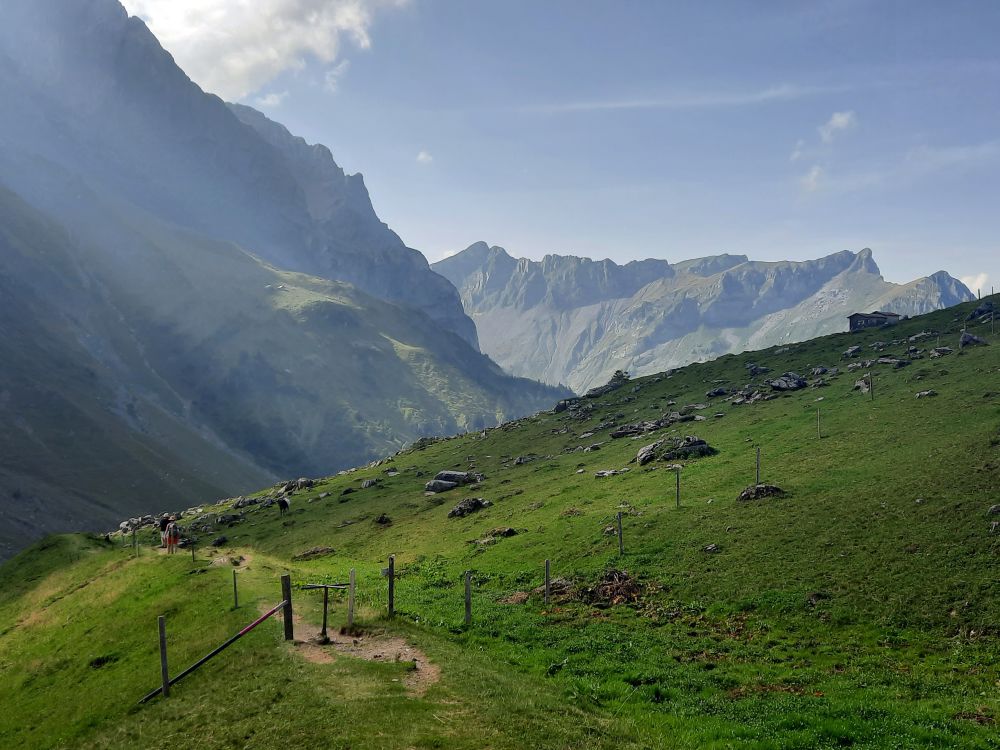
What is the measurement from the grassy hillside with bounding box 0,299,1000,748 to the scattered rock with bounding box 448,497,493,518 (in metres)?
3.18

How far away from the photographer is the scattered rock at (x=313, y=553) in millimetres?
72750

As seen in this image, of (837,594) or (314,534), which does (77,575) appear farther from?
(837,594)

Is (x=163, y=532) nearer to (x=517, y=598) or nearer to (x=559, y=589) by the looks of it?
(x=517, y=598)

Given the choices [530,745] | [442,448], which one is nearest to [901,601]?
[530,745]

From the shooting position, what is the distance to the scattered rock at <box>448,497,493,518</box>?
79.7 metres

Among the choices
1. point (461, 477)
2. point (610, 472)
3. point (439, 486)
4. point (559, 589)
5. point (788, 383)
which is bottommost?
point (439, 486)

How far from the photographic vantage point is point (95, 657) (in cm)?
3766

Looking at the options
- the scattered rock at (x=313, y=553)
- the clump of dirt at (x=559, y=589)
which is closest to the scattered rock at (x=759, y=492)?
the clump of dirt at (x=559, y=589)

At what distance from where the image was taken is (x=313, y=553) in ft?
243

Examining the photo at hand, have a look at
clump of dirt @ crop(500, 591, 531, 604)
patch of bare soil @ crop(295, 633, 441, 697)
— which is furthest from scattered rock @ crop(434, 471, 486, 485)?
patch of bare soil @ crop(295, 633, 441, 697)

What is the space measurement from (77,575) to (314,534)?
30.8m

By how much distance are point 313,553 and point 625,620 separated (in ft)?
159

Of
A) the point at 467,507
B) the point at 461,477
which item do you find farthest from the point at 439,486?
the point at 467,507

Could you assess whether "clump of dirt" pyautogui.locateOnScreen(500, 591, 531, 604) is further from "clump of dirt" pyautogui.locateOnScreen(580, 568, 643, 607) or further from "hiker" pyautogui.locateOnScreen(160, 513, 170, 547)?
"hiker" pyautogui.locateOnScreen(160, 513, 170, 547)
